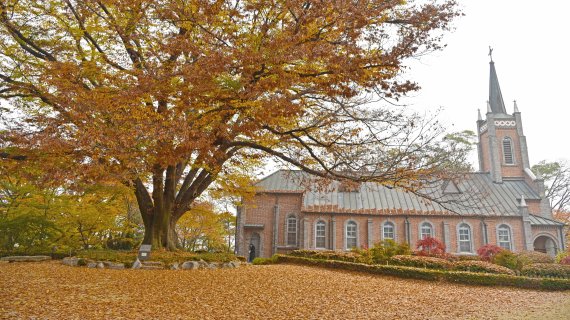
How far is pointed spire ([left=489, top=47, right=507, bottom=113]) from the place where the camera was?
118ft

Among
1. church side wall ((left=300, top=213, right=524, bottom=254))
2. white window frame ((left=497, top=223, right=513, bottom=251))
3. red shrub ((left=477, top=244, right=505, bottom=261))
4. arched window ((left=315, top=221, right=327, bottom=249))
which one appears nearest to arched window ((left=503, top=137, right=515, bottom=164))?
church side wall ((left=300, top=213, right=524, bottom=254))

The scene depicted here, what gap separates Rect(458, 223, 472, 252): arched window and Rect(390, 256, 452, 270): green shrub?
15.8 metres

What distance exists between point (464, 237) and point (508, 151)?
1051cm

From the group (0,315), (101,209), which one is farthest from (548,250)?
(0,315)

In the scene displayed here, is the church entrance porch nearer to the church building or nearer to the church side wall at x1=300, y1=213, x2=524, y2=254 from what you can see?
the church building

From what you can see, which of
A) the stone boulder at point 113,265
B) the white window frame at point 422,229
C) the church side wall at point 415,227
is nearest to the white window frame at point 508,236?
the church side wall at point 415,227

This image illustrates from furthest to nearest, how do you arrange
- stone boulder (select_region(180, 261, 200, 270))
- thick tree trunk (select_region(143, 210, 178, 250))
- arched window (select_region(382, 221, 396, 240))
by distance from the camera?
arched window (select_region(382, 221, 396, 240)) → thick tree trunk (select_region(143, 210, 178, 250)) → stone boulder (select_region(180, 261, 200, 270))

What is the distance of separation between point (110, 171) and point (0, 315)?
3.11 metres

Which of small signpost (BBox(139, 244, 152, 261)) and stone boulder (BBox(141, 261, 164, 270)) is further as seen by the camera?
small signpost (BBox(139, 244, 152, 261))

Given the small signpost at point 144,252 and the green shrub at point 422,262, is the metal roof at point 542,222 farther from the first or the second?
the small signpost at point 144,252

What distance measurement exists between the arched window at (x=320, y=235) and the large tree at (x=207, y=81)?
1822cm

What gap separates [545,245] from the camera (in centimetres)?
2853

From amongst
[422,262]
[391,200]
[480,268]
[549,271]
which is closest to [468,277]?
[480,268]

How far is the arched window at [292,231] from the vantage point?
94.0 feet
